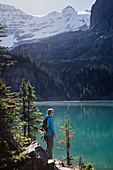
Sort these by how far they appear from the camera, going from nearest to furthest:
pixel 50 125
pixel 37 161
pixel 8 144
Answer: pixel 37 161 < pixel 8 144 < pixel 50 125

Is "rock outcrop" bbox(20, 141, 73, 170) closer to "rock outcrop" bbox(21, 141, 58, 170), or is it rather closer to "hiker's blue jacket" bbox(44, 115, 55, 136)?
"rock outcrop" bbox(21, 141, 58, 170)

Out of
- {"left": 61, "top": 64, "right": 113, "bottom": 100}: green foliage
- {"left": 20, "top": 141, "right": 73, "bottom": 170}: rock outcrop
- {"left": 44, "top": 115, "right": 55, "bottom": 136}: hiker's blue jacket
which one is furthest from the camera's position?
{"left": 61, "top": 64, "right": 113, "bottom": 100}: green foliage

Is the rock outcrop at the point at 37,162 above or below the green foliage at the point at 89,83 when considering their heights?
below

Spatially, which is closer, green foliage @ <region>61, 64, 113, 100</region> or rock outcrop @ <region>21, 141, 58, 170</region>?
rock outcrop @ <region>21, 141, 58, 170</region>

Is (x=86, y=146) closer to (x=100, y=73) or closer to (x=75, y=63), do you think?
(x=100, y=73)

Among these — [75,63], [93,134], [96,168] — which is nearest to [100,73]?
[75,63]

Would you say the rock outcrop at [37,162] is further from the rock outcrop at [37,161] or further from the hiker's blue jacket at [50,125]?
the hiker's blue jacket at [50,125]

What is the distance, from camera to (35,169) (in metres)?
6.34

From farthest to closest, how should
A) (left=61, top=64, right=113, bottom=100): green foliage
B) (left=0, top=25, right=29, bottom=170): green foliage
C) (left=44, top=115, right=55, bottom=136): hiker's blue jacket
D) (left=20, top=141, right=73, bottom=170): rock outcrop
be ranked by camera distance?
(left=61, top=64, right=113, bottom=100): green foliage, (left=44, top=115, right=55, bottom=136): hiker's blue jacket, (left=20, top=141, right=73, bottom=170): rock outcrop, (left=0, top=25, right=29, bottom=170): green foliage

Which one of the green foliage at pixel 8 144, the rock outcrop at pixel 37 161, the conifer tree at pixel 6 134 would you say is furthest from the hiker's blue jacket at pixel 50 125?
the conifer tree at pixel 6 134

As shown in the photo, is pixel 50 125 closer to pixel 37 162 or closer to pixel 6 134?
pixel 37 162

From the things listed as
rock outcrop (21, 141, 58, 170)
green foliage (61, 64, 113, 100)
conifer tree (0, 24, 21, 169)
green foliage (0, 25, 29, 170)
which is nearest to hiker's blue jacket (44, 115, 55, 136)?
rock outcrop (21, 141, 58, 170)

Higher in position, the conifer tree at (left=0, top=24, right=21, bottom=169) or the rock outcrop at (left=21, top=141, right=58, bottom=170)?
the conifer tree at (left=0, top=24, right=21, bottom=169)

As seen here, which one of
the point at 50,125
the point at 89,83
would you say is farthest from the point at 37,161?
the point at 89,83
